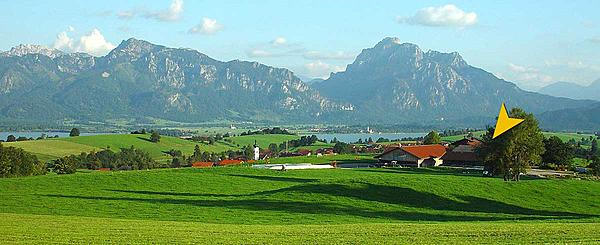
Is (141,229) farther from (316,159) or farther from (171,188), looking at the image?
(316,159)


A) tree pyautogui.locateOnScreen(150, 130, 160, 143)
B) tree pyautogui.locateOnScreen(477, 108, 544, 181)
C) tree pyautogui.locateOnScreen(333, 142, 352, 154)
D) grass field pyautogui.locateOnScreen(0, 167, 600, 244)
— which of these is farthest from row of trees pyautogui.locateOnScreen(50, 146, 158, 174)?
tree pyautogui.locateOnScreen(477, 108, 544, 181)

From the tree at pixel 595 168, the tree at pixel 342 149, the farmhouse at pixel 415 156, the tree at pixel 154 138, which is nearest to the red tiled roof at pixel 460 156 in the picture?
the farmhouse at pixel 415 156

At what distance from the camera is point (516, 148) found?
59.8 metres

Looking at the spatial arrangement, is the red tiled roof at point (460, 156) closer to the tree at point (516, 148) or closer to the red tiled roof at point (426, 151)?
the red tiled roof at point (426, 151)

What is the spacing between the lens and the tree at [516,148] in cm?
5953

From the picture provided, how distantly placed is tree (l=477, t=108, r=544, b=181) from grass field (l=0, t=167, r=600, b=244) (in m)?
7.34

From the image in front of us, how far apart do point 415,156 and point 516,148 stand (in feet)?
144

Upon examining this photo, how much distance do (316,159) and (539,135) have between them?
164ft

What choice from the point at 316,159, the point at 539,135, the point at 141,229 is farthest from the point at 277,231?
the point at 316,159

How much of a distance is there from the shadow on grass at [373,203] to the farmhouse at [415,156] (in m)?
54.7

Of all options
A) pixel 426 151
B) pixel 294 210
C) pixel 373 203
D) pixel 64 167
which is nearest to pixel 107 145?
pixel 64 167

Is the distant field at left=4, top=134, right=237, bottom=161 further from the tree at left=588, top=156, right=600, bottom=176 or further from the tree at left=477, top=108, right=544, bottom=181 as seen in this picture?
the tree at left=477, top=108, right=544, bottom=181

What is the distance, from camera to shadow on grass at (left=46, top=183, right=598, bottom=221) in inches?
1645

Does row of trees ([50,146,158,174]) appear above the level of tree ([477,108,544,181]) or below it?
below
